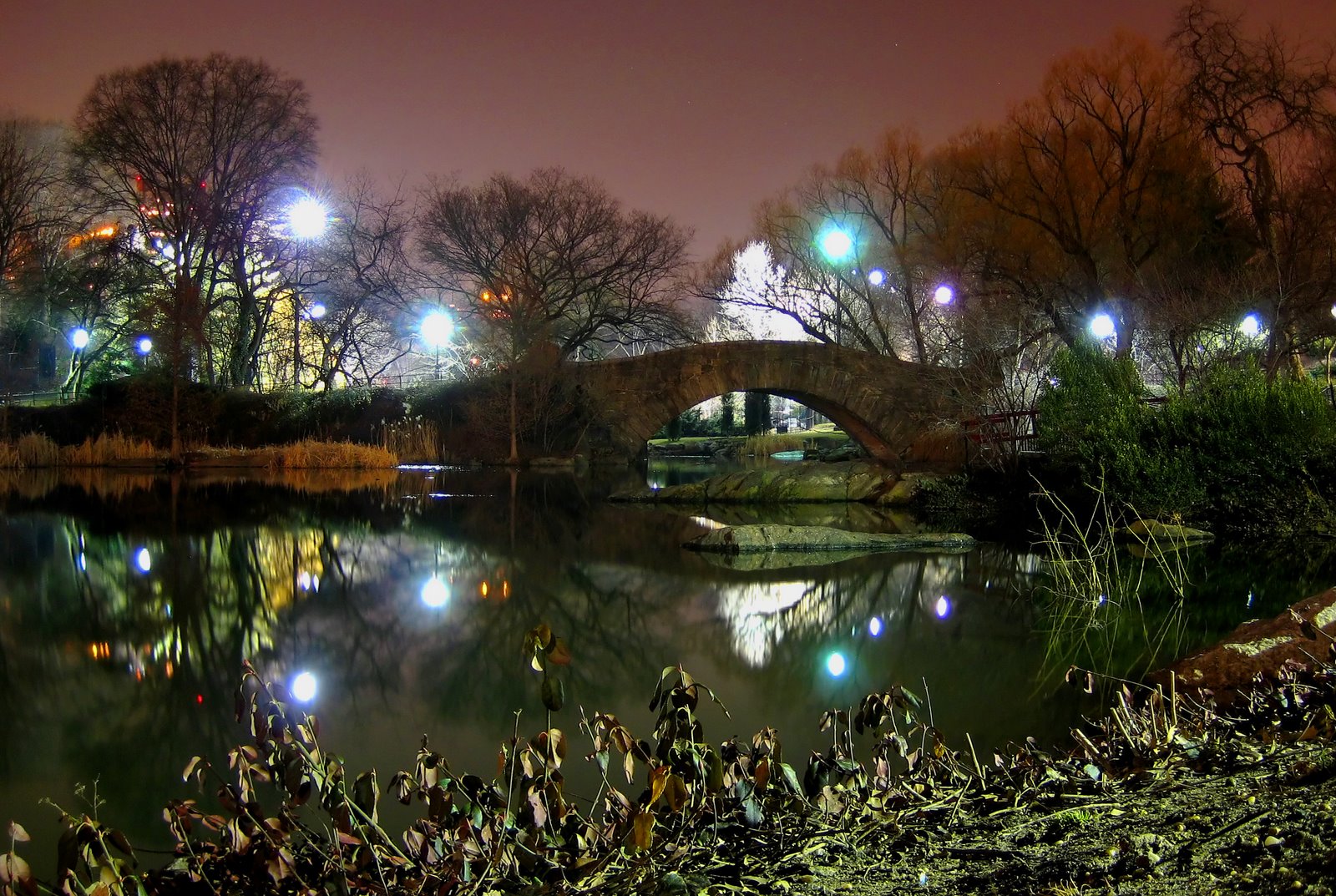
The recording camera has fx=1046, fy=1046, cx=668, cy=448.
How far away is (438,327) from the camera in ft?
115

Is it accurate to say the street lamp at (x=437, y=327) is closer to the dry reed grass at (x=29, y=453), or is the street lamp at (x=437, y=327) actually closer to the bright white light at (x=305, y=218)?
the bright white light at (x=305, y=218)

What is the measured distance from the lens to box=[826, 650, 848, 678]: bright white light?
18.2ft

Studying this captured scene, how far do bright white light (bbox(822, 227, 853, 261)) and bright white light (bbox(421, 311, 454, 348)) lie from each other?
Result: 1220cm

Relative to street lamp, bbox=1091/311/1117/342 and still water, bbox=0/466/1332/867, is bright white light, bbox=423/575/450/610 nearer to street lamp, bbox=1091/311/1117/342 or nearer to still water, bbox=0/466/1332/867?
still water, bbox=0/466/1332/867

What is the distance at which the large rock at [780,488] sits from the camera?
16.5 metres

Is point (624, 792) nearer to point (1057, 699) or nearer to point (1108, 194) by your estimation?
point (1057, 699)

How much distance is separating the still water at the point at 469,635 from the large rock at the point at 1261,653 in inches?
20.7

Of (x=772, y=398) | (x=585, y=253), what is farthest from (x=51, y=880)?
(x=772, y=398)

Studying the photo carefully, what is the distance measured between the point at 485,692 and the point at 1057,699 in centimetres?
274

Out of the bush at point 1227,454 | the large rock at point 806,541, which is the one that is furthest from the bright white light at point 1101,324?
the large rock at point 806,541

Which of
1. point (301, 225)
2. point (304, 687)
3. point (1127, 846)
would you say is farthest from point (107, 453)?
point (1127, 846)

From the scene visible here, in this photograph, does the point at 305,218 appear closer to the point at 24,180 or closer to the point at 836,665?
the point at 24,180

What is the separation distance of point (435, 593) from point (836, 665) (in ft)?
11.9

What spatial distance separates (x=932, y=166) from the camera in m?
30.8
